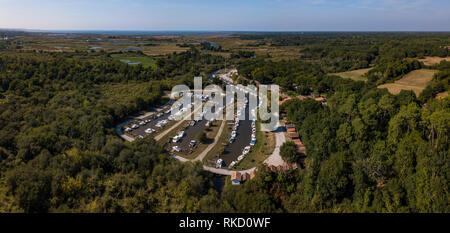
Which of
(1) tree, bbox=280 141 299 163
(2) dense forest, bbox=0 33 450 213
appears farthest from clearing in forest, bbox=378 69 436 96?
(1) tree, bbox=280 141 299 163

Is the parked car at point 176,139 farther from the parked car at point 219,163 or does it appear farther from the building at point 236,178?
the building at point 236,178

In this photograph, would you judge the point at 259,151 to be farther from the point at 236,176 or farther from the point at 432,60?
the point at 432,60

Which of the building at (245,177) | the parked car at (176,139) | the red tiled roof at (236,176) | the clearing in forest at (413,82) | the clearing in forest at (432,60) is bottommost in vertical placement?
the building at (245,177)

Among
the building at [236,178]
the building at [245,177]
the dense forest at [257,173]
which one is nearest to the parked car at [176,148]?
the dense forest at [257,173]

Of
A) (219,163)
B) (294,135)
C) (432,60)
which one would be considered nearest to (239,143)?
(219,163)

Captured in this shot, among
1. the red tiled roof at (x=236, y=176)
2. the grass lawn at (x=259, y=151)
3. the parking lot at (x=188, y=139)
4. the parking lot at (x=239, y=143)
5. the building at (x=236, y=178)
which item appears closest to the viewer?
the building at (x=236, y=178)

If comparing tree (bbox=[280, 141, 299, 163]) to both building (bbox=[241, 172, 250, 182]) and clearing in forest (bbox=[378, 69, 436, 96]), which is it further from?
clearing in forest (bbox=[378, 69, 436, 96])
